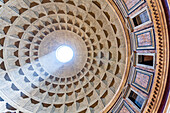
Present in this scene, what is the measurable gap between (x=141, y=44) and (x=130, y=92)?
552 centimetres

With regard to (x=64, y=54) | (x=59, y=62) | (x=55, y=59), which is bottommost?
(x=59, y=62)

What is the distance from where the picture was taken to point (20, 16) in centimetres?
1803

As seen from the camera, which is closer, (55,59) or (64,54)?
(55,59)

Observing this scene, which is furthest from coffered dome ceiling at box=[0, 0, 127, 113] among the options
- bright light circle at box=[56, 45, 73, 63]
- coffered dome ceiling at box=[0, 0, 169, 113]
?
bright light circle at box=[56, 45, 73, 63]

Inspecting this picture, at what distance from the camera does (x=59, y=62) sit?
2125 centimetres

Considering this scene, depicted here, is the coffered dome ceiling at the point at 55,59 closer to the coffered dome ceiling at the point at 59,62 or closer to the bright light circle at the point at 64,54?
the coffered dome ceiling at the point at 59,62

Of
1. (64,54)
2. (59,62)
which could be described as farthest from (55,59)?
(64,54)

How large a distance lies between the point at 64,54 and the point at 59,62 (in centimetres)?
167

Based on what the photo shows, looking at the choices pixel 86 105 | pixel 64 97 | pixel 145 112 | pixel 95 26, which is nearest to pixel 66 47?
pixel 95 26

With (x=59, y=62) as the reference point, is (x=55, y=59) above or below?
above

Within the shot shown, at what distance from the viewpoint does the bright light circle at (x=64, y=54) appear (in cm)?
2138

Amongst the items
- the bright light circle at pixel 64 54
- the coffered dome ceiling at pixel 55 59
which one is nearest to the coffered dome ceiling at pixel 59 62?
the coffered dome ceiling at pixel 55 59

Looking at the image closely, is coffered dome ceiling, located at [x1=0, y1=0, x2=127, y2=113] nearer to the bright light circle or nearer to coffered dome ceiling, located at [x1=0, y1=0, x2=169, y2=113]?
coffered dome ceiling, located at [x1=0, y1=0, x2=169, y2=113]

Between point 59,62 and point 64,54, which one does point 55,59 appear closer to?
point 59,62
